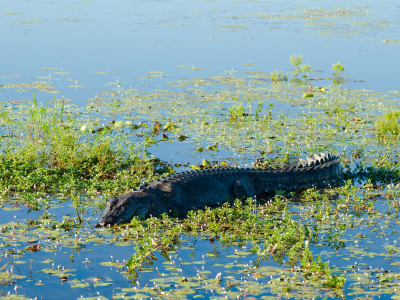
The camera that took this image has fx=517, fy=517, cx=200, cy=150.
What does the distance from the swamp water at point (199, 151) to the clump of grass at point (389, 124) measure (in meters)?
0.07

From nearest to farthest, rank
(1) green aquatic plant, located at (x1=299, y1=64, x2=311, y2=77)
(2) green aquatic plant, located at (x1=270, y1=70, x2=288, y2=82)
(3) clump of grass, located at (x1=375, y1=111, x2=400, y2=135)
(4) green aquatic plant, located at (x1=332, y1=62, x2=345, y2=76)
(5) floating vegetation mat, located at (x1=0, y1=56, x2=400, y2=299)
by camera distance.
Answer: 1. (5) floating vegetation mat, located at (x1=0, y1=56, x2=400, y2=299)
2. (3) clump of grass, located at (x1=375, y1=111, x2=400, y2=135)
3. (2) green aquatic plant, located at (x1=270, y1=70, x2=288, y2=82)
4. (4) green aquatic plant, located at (x1=332, y1=62, x2=345, y2=76)
5. (1) green aquatic plant, located at (x1=299, y1=64, x2=311, y2=77)

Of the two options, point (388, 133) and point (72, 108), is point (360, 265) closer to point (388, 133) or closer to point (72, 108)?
point (388, 133)

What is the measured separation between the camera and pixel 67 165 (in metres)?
8.28

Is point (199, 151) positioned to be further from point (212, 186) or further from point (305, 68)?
point (305, 68)

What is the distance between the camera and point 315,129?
1067 cm

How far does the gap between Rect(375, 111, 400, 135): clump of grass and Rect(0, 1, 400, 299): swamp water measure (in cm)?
7

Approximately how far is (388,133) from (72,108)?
22.5 ft

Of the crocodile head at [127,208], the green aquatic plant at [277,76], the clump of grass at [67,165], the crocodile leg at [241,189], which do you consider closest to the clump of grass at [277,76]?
the green aquatic plant at [277,76]

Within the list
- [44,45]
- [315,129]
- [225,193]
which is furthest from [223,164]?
[44,45]

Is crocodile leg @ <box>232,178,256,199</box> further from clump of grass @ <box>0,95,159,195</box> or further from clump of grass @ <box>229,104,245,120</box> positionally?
clump of grass @ <box>229,104,245,120</box>

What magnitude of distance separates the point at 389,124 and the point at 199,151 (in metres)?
4.09

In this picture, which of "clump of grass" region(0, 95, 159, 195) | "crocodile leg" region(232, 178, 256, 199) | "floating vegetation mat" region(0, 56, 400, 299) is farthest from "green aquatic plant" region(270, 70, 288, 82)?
"crocodile leg" region(232, 178, 256, 199)

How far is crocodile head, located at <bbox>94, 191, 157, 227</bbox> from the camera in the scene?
652cm

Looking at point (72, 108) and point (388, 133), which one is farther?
point (72, 108)
